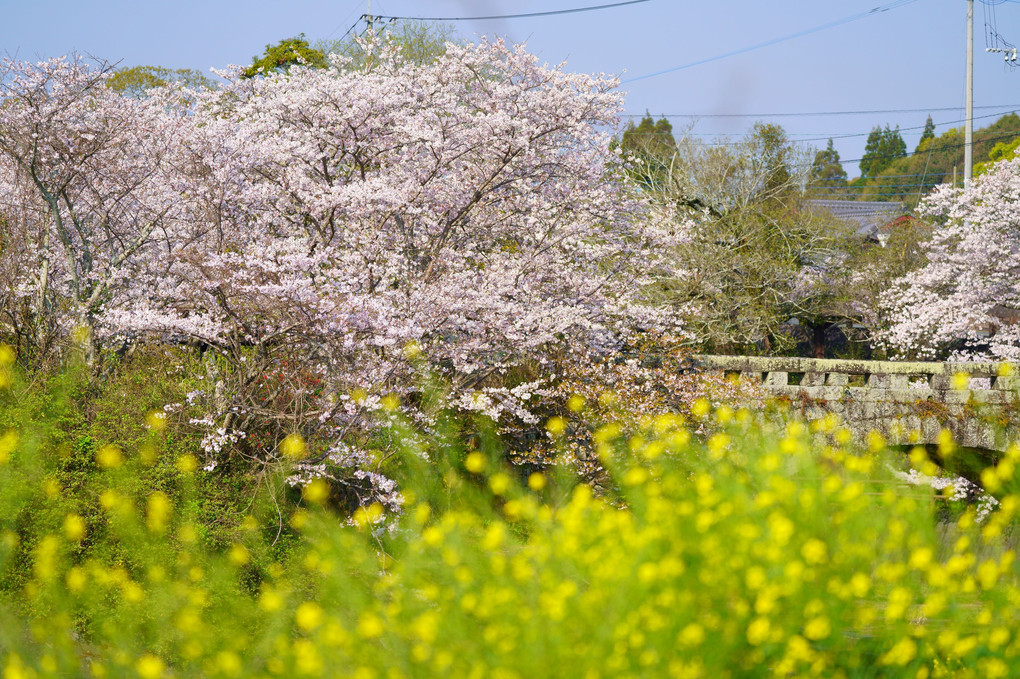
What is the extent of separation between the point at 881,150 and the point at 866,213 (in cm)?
4628

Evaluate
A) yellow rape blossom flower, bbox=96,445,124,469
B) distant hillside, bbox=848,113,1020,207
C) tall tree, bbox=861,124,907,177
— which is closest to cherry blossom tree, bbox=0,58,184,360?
yellow rape blossom flower, bbox=96,445,124,469

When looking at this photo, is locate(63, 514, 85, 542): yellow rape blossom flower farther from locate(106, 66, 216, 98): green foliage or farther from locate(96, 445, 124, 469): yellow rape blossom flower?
locate(106, 66, 216, 98): green foliage

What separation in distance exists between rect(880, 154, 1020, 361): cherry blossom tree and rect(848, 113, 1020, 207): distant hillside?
144ft

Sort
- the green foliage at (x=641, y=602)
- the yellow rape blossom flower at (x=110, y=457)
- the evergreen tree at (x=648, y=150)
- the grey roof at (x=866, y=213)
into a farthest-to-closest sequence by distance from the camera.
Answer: the grey roof at (x=866, y=213)
the evergreen tree at (x=648, y=150)
the yellow rape blossom flower at (x=110, y=457)
the green foliage at (x=641, y=602)

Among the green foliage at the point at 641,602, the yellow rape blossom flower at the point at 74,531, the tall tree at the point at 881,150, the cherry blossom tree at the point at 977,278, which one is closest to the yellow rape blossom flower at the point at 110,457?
the yellow rape blossom flower at the point at 74,531

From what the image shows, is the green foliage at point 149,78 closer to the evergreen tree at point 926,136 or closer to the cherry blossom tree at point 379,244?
the cherry blossom tree at point 379,244

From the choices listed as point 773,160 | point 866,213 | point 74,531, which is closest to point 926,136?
point 866,213

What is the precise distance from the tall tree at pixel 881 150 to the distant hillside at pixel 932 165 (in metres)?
8.00

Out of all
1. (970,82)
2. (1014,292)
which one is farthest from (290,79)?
(970,82)

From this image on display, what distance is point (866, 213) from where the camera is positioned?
45156mm

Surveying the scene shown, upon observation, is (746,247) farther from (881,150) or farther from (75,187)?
(881,150)

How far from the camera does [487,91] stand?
11.9 m

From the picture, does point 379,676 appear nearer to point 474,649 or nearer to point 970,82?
point 474,649

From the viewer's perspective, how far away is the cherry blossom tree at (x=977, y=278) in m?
19.2
